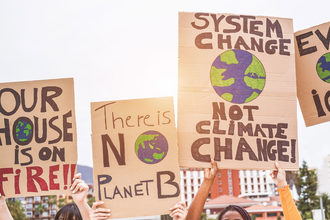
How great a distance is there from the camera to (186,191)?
152500 millimetres

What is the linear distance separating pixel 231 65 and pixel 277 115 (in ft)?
1.62

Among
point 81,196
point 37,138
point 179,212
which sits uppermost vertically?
point 37,138

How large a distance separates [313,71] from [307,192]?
6388 centimetres

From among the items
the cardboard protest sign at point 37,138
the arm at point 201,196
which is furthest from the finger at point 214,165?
the cardboard protest sign at point 37,138

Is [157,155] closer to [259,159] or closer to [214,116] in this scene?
[214,116]

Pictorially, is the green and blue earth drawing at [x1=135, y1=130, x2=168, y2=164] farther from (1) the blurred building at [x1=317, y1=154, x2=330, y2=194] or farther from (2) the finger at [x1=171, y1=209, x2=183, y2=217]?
(1) the blurred building at [x1=317, y1=154, x2=330, y2=194]

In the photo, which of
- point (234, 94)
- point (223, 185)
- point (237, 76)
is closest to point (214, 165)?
point (234, 94)

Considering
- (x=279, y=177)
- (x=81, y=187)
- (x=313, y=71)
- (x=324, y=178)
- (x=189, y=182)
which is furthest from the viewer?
(x=189, y=182)

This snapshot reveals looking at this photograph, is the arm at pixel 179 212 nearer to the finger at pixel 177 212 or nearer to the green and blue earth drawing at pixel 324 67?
the finger at pixel 177 212

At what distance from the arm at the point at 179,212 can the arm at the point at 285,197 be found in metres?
0.70

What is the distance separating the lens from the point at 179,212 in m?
3.17

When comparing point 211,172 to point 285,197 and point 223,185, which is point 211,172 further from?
point 223,185

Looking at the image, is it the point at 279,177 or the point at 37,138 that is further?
the point at 37,138

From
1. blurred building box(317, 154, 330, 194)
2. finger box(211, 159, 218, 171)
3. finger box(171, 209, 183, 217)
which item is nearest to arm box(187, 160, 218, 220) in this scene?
finger box(211, 159, 218, 171)
